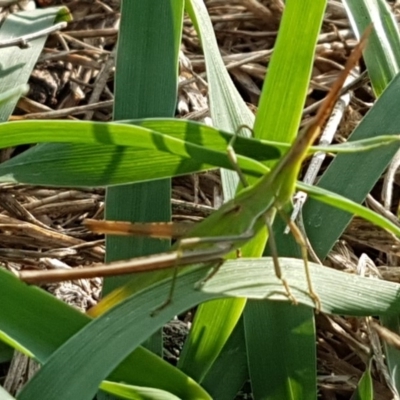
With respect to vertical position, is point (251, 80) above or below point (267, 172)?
below

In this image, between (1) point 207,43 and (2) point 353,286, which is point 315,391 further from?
(1) point 207,43

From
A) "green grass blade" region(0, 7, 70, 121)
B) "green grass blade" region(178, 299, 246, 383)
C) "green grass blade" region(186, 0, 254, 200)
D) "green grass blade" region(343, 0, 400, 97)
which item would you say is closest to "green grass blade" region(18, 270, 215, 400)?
"green grass blade" region(178, 299, 246, 383)

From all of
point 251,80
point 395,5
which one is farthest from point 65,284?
point 395,5

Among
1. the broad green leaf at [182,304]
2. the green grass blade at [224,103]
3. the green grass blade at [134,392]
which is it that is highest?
the green grass blade at [224,103]

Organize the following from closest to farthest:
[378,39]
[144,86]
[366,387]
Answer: [366,387]
[144,86]
[378,39]

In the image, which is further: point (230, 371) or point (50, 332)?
point (230, 371)

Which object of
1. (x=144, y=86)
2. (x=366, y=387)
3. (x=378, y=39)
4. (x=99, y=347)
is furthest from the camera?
(x=378, y=39)

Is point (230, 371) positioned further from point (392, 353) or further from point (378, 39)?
point (378, 39)

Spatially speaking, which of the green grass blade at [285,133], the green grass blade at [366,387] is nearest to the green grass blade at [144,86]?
the green grass blade at [285,133]

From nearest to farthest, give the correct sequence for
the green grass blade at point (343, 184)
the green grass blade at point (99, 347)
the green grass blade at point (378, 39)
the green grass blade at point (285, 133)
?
the green grass blade at point (99, 347) → the green grass blade at point (285, 133) → the green grass blade at point (343, 184) → the green grass blade at point (378, 39)

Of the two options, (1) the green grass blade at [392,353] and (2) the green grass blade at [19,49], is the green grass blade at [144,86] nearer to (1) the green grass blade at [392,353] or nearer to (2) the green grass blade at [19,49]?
(2) the green grass blade at [19,49]

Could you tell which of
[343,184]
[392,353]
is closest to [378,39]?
[343,184]
